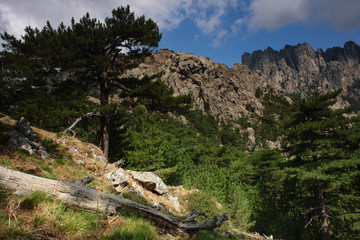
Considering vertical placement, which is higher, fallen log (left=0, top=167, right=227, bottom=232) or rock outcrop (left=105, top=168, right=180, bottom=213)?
fallen log (left=0, top=167, right=227, bottom=232)

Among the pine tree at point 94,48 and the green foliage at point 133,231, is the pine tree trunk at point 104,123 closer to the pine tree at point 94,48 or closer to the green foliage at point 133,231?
the pine tree at point 94,48

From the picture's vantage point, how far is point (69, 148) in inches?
333

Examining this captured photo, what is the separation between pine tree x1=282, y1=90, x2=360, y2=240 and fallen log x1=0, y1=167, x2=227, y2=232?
1260cm

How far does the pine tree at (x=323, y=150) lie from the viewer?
511 inches

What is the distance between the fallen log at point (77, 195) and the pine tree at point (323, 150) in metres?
12.6

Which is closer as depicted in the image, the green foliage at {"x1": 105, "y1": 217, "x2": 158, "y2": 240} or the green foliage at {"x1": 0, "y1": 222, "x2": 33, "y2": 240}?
the green foliage at {"x1": 0, "y1": 222, "x2": 33, "y2": 240}

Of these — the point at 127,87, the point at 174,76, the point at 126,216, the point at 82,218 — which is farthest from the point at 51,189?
the point at 174,76

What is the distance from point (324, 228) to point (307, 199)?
2.44m

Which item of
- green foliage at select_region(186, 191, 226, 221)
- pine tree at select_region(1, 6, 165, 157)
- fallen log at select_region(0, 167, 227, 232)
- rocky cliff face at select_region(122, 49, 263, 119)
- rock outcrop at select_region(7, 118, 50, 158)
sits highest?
rocky cliff face at select_region(122, 49, 263, 119)

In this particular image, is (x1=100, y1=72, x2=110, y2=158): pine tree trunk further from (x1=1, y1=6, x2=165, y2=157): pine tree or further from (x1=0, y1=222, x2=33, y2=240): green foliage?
(x1=0, y1=222, x2=33, y2=240): green foliage

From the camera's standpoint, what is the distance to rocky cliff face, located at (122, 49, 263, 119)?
4596 inches

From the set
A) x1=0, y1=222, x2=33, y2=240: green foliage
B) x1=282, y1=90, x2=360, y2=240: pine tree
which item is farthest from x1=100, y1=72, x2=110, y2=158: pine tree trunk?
x1=282, y1=90, x2=360, y2=240: pine tree

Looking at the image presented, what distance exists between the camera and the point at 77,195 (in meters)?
3.17

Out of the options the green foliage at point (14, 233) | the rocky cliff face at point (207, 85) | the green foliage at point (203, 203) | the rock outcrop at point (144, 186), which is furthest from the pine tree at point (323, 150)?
the rocky cliff face at point (207, 85)
